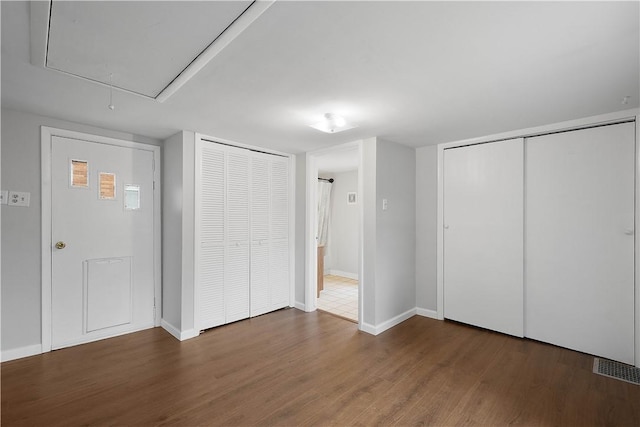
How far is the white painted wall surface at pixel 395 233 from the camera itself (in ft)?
11.5

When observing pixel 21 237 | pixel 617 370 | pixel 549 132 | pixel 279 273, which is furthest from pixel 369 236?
pixel 21 237

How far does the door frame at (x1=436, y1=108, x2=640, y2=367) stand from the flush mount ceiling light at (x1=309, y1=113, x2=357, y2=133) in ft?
5.24

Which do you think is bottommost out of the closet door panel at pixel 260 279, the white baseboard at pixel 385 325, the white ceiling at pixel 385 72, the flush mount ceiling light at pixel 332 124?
the white baseboard at pixel 385 325

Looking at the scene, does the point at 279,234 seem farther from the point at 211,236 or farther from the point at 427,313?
the point at 427,313

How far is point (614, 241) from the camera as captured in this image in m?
2.76

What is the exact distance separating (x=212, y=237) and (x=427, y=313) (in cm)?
287

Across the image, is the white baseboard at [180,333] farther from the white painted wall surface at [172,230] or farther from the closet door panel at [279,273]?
the closet door panel at [279,273]

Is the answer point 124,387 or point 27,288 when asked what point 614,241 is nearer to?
point 124,387

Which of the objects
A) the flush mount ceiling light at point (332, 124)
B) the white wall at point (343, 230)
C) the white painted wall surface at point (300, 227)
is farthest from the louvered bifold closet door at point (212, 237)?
the white wall at point (343, 230)

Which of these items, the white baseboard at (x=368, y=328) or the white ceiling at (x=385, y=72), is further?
the white baseboard at (x=368, y=328)

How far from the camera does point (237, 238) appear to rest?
3754mm

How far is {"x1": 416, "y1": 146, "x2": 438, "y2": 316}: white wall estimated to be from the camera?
395cm

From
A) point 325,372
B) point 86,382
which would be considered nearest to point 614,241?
point 325,372

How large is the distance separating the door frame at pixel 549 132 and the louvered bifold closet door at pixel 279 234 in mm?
2011
